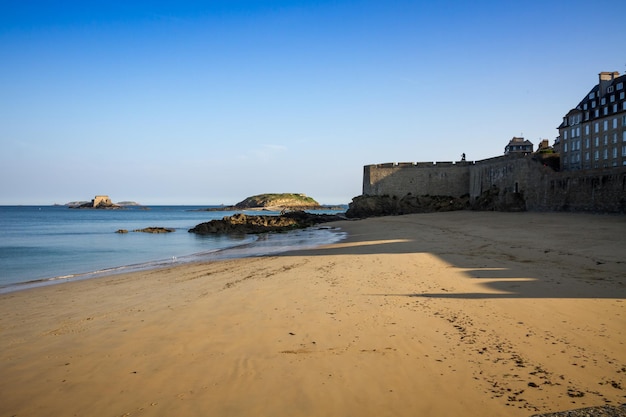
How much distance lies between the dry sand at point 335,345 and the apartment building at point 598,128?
3031cm

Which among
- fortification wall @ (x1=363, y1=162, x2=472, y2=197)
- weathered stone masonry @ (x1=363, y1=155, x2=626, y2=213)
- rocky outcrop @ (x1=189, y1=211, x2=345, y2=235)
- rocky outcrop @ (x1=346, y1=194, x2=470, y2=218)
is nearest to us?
weathered stone masonry @ (x1=363, y1=155, x2=626, y2=213)

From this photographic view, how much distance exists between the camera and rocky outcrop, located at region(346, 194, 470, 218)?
4291cm

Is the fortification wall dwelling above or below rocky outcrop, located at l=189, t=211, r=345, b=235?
above

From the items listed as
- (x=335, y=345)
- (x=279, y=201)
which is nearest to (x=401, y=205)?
(x=335, y=345)

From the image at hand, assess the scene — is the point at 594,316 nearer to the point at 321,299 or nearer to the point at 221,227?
the point at 321,299

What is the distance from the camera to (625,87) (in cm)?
3241

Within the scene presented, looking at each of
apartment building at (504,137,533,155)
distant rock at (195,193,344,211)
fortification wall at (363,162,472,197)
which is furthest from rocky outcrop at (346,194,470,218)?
distant rock at (195,193,344,211)

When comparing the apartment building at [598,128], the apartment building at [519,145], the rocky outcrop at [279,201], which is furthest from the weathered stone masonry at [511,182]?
the rocky outcrop at [279,201]

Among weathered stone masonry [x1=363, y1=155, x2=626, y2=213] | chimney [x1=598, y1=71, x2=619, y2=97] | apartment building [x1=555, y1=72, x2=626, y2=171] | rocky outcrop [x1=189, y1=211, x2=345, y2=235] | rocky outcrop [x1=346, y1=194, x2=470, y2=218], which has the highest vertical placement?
chimney [x1=598, y1=71, x2=619, y2=97]

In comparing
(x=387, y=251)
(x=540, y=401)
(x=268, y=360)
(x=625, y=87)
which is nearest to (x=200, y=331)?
(x=268, y=360)

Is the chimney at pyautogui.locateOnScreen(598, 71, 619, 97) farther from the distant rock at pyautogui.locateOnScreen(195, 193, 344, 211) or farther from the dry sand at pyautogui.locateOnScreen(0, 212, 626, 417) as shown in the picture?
the distant rock at pyautogui.locateOnScreen(195, 193, 344, 211)

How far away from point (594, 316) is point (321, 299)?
4.30 metres

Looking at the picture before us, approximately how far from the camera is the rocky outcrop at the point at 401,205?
42906 millimetres

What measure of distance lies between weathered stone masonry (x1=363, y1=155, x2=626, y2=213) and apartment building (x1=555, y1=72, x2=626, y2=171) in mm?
7640
